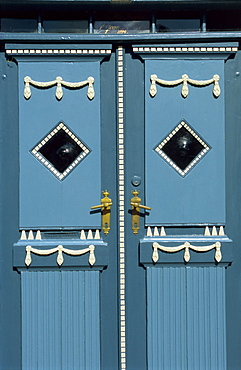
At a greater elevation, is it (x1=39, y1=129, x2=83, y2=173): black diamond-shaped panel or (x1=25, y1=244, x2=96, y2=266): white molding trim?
(x1=39, y1=129, x2=83, y2=173): black diamond-shaped panel

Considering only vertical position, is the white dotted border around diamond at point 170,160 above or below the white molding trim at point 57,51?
below

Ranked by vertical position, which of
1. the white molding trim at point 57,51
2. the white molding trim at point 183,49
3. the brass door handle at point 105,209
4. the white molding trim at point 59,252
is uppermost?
the white molding trim at point 183,49

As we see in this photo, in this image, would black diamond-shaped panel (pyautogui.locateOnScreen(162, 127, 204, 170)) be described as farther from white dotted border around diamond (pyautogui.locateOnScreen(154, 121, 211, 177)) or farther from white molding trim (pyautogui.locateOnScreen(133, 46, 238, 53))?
white molding trim (pyautogui.locateOnScreen(133, 46, 238, 53))

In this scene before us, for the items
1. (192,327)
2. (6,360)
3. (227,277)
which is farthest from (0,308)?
(227,277)

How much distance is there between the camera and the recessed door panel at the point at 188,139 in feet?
11.5

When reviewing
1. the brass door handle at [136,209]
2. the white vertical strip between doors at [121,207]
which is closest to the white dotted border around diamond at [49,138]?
the white vertical strip between doors at [121,207]

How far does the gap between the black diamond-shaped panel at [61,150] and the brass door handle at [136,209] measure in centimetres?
51

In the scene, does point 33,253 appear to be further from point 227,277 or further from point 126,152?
point 227,277

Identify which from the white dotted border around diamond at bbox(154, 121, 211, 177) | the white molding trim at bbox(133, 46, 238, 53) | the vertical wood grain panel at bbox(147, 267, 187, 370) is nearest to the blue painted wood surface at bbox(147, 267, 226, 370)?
the vertical wood grain panel at bbox(147, 267, 187, 370)

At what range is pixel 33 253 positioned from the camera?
3.52 meters

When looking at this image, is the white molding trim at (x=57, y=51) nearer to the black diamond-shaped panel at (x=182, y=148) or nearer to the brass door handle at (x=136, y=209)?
the black diamond-shaped panel at (x=182, y=148)

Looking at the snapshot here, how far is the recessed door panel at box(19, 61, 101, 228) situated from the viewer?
138 inches

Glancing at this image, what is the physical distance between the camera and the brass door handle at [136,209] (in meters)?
3.51

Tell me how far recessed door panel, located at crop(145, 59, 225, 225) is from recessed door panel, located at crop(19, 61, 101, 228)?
402mm
